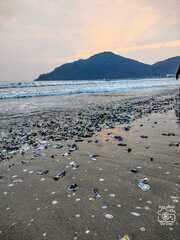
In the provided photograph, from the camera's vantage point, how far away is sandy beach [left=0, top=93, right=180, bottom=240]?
378cm

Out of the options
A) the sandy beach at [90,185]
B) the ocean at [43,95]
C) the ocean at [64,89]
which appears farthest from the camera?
the ocean at [64,89]

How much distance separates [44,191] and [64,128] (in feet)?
22.7

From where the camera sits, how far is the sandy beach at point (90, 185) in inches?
149

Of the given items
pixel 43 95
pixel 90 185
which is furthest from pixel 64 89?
pixel 90 185

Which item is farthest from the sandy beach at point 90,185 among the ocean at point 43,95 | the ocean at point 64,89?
the ocean at point 64,89

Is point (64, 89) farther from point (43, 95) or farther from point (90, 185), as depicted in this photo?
point (90, 185)

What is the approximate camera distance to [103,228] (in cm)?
375

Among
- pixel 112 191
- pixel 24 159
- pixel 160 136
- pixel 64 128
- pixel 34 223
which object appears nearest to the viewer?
pixel 34 223

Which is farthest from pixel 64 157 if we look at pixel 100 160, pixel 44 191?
pixel 44 191

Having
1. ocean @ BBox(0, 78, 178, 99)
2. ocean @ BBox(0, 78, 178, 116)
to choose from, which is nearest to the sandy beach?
ocean @ BBox(0, 78, 178, 116)

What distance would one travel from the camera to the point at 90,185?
534 cm

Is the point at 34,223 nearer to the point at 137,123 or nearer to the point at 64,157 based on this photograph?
the point at 64,157

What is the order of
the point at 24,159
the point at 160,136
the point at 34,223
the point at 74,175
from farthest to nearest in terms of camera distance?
the point at 160,136, the point at 24,159, the point at 74,175, the point at 34,223

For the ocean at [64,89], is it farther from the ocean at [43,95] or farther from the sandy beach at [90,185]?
the sandy beach at [90,185]
